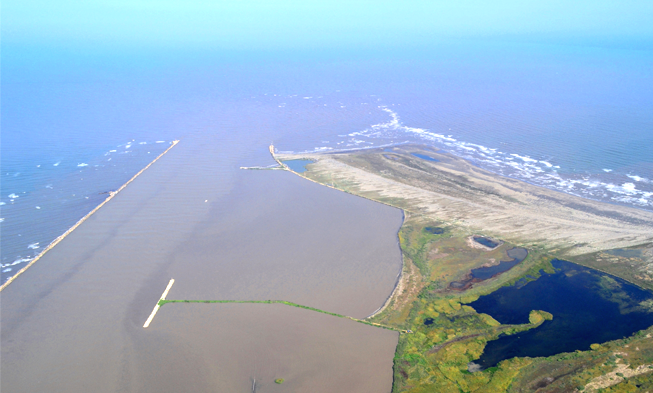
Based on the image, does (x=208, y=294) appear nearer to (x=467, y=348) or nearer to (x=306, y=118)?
(x=467, y=348)

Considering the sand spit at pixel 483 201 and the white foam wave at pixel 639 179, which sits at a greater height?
the white foam wave at pixel 639 179

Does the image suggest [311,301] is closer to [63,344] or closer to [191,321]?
[191,321]

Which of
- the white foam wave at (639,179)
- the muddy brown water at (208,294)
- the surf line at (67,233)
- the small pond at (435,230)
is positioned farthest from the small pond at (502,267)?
the surf line at (67,233)

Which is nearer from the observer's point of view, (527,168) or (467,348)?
(467,348)

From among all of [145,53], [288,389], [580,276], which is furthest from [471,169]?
[145,53]

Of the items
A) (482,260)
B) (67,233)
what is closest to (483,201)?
(482,260)

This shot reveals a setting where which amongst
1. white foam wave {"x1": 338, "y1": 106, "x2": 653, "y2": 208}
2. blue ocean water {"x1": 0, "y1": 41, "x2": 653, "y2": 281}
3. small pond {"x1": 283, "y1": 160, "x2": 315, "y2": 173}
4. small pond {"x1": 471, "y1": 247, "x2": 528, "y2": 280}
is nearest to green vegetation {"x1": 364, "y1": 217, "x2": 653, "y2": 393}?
small pond {"x1": 471, "y1": 247, "x2": 528, "y2": 280}

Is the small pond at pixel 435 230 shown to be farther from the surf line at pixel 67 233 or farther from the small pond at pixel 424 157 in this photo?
the surf line at pixel 67 233
